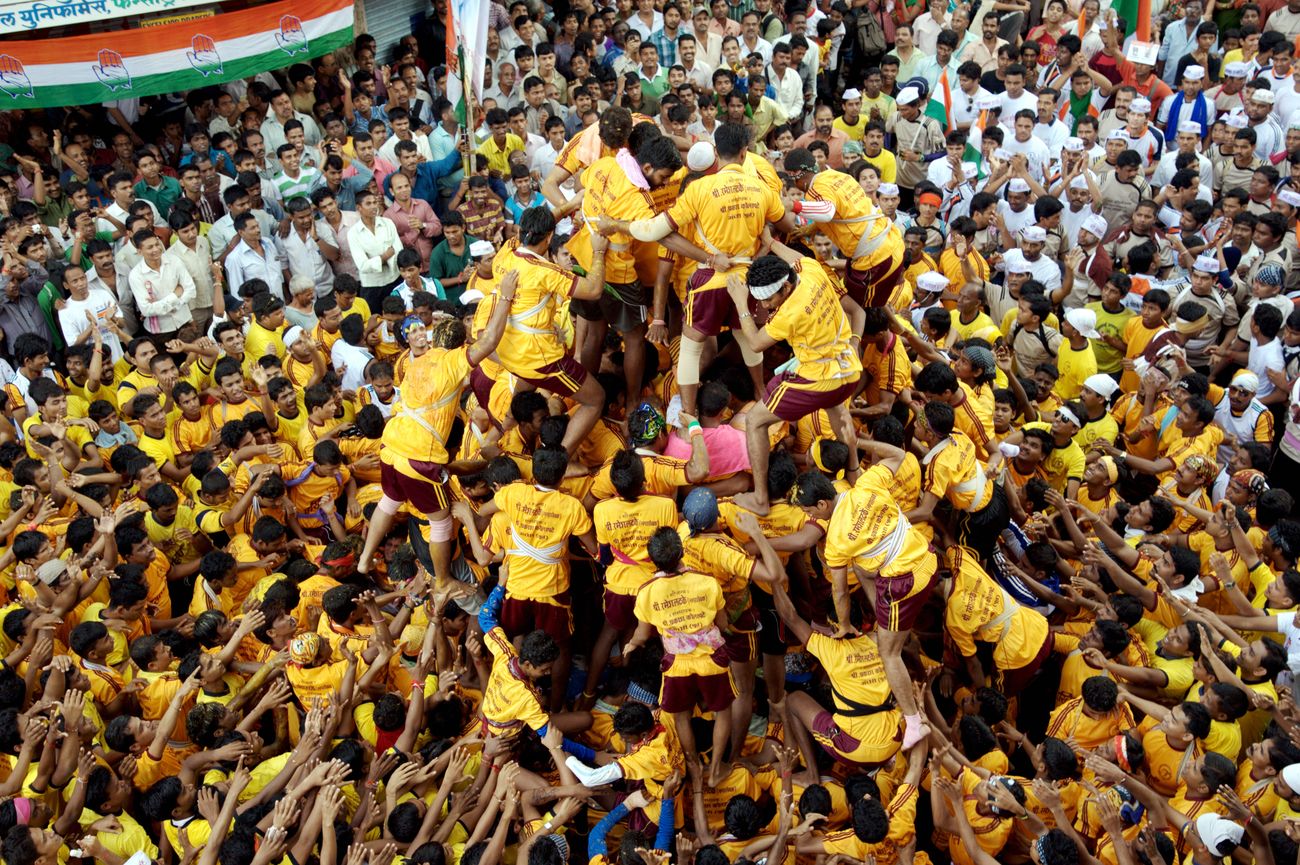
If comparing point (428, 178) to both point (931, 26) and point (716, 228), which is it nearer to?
point (716, 228)

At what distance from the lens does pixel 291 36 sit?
11.3 metres

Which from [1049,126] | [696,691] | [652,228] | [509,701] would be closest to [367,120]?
[652,228]

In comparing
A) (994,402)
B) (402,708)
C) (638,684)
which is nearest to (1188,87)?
(994,402)

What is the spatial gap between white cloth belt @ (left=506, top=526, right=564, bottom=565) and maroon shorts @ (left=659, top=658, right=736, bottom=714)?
2.73ft

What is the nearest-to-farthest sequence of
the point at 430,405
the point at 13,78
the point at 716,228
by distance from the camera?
the point at 716,228, the point at 430,405, the point at 13,78

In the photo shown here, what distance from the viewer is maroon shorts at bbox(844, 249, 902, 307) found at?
7.28m

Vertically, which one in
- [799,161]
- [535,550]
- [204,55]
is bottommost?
[535,550]

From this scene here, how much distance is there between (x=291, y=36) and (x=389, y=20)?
2649 mm

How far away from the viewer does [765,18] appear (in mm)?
14641

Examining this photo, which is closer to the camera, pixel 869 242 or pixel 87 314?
pixel 869 242

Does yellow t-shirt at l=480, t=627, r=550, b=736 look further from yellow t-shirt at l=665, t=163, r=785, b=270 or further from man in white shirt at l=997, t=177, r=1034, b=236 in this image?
man in white shirt at l=997, t=177, r=1034, b=236

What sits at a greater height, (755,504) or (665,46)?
(665,46)

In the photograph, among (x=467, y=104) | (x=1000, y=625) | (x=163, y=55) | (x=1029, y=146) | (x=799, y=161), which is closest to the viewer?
(x=1000, y=625)

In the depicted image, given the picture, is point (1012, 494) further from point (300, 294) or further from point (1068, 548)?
point (300, 294)
